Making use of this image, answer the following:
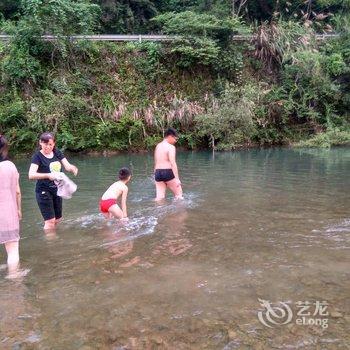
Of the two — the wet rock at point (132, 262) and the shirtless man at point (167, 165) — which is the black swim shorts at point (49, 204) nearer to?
the wet rock at point (132, 262)

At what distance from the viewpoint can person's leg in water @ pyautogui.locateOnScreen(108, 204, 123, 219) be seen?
7406 mm

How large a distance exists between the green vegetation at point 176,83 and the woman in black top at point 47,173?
13.0 meters

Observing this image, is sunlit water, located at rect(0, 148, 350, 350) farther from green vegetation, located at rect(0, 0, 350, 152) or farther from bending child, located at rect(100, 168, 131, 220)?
green vegetation, located at rect(0, 0, 350, 152)

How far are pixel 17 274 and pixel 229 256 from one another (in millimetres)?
2496

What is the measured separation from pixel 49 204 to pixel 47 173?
0.58 meters

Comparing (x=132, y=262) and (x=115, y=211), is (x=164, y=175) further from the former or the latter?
(x=132, y=262)

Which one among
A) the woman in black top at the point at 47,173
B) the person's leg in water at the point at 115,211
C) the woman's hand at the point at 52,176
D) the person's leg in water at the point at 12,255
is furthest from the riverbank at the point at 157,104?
the person's leg in water at the point at 12,255

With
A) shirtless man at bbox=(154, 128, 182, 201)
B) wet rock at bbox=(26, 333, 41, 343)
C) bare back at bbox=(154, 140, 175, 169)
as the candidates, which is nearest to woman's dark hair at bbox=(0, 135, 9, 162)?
wet rock at bbox=(26, 333, 41, 343)

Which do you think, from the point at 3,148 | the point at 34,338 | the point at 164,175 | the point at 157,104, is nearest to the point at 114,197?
the point at 164,175

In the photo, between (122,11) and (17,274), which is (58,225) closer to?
(17,274)

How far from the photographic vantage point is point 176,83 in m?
23.6

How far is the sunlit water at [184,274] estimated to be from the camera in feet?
12.1

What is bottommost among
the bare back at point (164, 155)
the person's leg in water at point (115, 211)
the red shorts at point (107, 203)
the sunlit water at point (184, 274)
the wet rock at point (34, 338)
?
the sunlit water at point (184, 274)

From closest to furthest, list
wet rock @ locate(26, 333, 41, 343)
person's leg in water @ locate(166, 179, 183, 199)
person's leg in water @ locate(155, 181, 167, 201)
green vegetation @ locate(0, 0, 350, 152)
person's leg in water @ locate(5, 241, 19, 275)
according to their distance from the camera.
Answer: wet rock @ locate(26, 333, 41, 343) → person's leg in water @ locate(5, 241, 19, 275) → person's leg in water @ locate(166, 179, 183, 199) → person's leg in water @ locate(155, 181, 167, 201) → green vegetation @ locate(0, 0, 350, 152)
